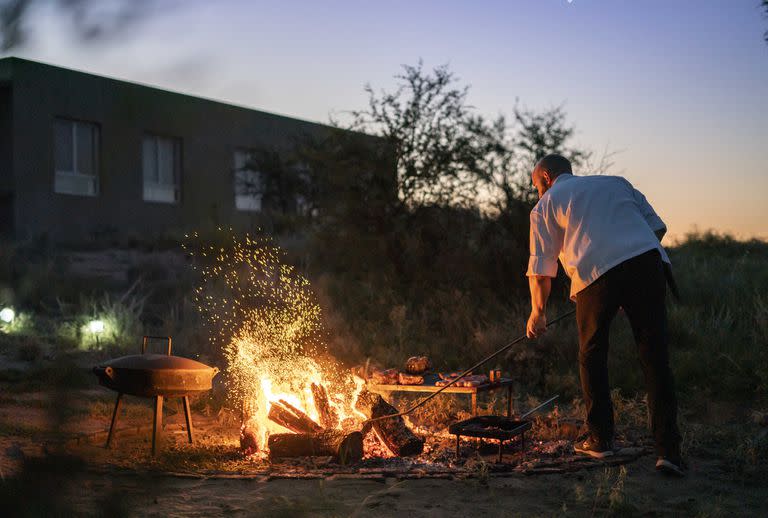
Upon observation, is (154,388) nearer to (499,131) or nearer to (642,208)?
(642,208)

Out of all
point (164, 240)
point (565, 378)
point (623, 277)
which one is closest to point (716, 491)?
point (623, 277)

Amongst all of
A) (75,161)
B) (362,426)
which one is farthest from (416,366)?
(75,161)

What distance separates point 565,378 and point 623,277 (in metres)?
3.18

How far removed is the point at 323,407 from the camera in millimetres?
6223

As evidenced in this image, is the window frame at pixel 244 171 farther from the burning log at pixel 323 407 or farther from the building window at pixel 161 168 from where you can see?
the burning log at pixel 323 407

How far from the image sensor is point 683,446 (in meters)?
5.48

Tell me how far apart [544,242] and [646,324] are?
0.82 meters

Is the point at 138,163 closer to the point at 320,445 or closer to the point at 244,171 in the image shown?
the point at 244,171

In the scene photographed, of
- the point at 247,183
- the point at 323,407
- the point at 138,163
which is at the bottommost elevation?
the point at 323,407

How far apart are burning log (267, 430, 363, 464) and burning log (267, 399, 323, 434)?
22 cm

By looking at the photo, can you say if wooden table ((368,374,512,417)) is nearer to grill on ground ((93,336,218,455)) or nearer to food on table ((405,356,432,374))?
food on table ((405,356,432,374))

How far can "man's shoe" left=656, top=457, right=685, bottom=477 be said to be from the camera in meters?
4.73

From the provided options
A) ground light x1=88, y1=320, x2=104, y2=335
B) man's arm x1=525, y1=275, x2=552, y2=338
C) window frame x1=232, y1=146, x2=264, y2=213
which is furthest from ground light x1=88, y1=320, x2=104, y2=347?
window frame x1=232, y1=146, x2=264, y2=213

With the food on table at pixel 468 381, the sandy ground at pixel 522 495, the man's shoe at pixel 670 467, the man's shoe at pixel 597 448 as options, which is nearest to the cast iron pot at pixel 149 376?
the sandy ground at pixel 522 495
